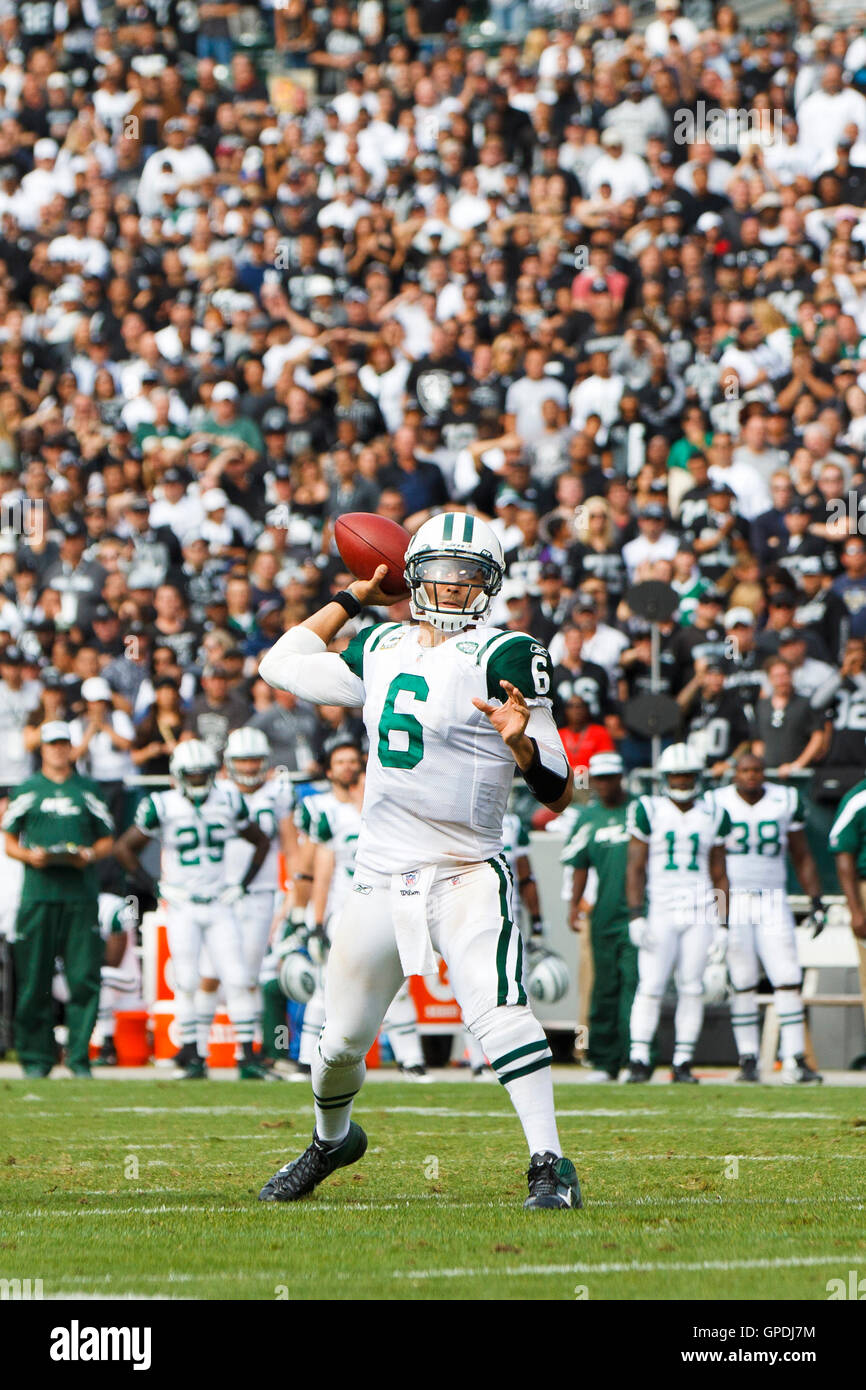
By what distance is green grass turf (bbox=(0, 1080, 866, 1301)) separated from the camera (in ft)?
15.7

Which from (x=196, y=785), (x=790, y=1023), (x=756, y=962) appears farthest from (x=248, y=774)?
(x=790, y=1023)

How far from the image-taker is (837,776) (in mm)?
13344

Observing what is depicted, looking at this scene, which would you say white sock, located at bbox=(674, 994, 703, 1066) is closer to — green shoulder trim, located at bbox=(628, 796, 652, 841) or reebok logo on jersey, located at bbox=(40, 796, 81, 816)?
green shoulder trim, located at bbox=(628, 796, 652, 841)

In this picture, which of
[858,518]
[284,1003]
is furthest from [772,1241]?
[858,518]

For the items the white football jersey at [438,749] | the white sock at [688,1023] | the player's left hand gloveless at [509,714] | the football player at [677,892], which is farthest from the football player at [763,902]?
the player's left hand gloveless at [509,714]

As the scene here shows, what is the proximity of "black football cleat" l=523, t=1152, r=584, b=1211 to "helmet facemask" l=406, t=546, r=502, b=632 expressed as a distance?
1.47 m

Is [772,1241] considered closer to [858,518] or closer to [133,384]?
[858,518]

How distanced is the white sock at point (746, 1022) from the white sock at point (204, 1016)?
3.07 metres

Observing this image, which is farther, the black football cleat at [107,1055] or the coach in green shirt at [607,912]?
the black football cleat at [107,1055]

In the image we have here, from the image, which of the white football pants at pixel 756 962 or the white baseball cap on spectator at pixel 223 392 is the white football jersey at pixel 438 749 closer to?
the white football pants at pixel 756 962

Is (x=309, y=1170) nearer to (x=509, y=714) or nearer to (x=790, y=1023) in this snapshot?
(x=509, y=714)

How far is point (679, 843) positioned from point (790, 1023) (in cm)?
121

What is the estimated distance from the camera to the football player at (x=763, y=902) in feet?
41.5

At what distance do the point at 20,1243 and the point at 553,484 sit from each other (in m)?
11.2
